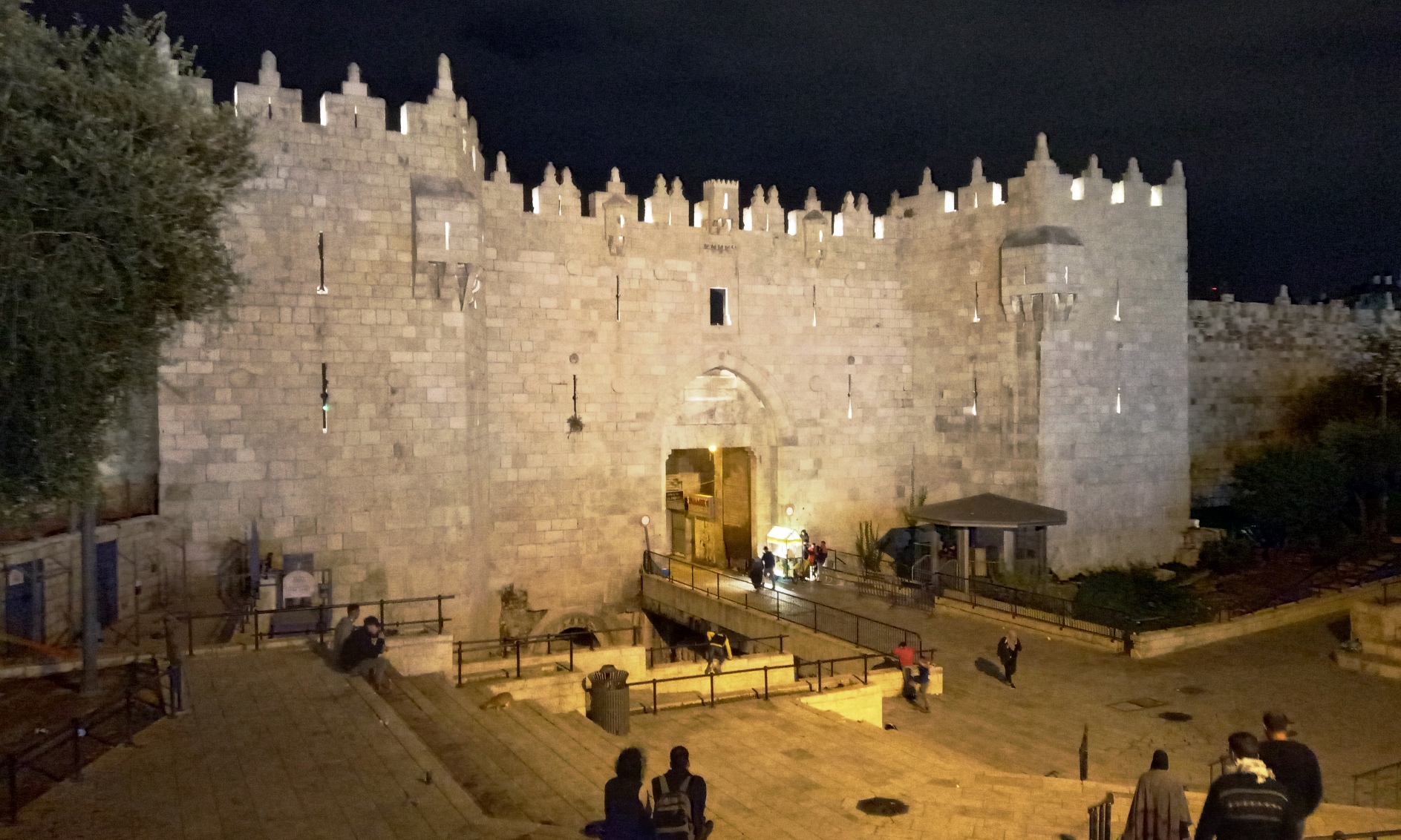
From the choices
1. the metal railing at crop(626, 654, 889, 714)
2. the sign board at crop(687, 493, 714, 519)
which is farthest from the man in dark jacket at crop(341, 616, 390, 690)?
the sign board at crop(687, 493, 714, 519)

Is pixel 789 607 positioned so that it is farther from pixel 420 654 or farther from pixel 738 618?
pixel 420 654

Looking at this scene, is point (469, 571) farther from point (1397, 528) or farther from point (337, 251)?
point (1397, 528)

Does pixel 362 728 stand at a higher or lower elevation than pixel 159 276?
lower

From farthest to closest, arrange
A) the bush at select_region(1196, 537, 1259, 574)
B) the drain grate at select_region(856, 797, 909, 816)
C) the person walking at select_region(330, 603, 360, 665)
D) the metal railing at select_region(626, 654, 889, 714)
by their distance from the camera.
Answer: the bush at select_region(1196, 537, 1259, 574)
the metal railing at select_region(626, 654, 889, 714)
the person walking at select_region(330, 603, 360, 665)
the drain grate at select_region(856, 797, 909, 816)

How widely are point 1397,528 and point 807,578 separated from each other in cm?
1551

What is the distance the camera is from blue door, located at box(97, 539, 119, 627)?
43.5ft

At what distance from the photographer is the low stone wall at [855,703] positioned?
504 inches

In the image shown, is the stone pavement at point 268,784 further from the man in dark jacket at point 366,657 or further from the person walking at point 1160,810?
the person walking at point 1160,810

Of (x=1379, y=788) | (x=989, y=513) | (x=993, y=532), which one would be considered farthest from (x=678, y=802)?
(x=993, y=532)

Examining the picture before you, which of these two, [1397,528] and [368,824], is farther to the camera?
[1397,528]

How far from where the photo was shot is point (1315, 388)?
29.9 m

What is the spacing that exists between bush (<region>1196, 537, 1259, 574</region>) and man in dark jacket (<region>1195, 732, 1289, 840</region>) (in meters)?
19.0

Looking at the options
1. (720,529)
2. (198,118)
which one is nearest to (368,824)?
(198,118)

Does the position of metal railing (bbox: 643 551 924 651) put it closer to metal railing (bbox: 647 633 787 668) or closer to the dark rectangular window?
metal railing (bbox: 647 633 787 668)
